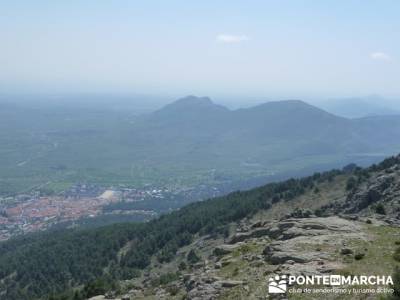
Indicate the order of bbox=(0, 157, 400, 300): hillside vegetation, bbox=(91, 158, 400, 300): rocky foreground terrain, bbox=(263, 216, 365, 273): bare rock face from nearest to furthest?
bbox=(91, 158, 400, 300): rocky foreground terrain → bbox=(263, 216, 365, 273): bare rock face → bbox=(0, 157, 400, 300): hillside vegetation

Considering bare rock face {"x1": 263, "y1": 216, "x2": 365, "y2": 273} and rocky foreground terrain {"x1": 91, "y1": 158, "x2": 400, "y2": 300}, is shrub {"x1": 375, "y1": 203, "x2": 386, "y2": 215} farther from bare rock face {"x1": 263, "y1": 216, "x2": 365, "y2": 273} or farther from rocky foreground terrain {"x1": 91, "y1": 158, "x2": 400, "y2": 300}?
bare rock face {"x1": 263, "y1": 216, "x2": 365, "y2": 273}

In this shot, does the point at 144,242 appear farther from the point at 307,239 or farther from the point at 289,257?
the point at 289,257

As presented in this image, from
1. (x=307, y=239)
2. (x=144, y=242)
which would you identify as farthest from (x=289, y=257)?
(x=144, y=242)

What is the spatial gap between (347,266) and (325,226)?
12.6m

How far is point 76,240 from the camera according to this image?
118625mm

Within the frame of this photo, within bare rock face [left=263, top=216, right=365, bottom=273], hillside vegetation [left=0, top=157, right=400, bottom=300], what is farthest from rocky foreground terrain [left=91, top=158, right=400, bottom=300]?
hillside vegetation [left=0, top=157, right=400, bottom=300]

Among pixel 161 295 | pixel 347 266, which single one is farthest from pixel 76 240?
pixel 347 266

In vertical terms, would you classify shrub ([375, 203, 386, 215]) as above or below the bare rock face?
below

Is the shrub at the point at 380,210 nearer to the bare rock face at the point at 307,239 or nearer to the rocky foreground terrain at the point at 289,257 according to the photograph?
the rocky foreground terrain at the point at 289,257

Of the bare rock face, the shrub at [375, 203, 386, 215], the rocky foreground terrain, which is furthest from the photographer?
the shrub at [375, 203, 386, 215]

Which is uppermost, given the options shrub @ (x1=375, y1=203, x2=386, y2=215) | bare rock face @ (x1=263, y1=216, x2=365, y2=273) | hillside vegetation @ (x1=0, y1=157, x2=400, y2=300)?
bare rock face @ (x1=263, y1=216, x2=365, y2=273)

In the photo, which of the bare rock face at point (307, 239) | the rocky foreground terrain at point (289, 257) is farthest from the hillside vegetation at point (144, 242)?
the bare rock face at point (307, 239)

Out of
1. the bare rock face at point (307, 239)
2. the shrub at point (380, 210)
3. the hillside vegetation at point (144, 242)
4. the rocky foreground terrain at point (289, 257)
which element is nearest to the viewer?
the rocky foreground terrain at point (289, 257)

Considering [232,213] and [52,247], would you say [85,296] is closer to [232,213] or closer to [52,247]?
[232,213]
